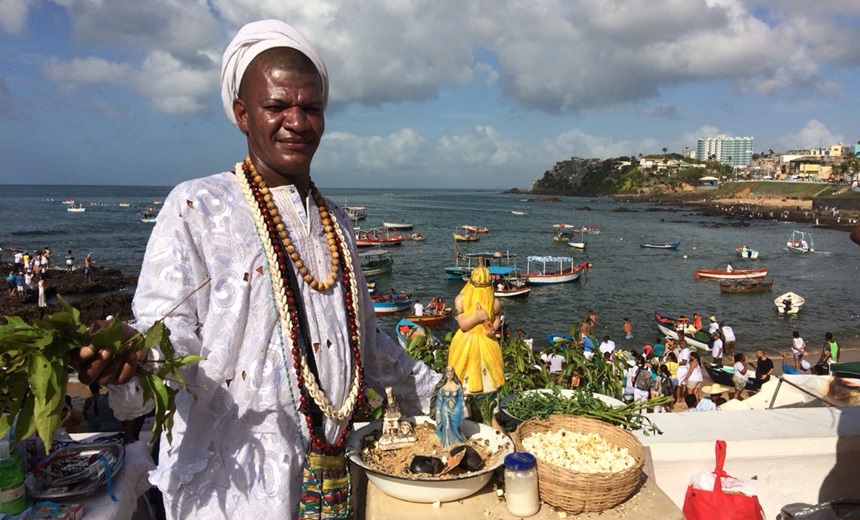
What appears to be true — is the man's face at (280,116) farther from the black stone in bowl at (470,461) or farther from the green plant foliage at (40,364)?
the black stone in bowl at (470,461)

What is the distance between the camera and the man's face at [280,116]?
214cm

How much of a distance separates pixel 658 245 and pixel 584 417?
53.3 metres

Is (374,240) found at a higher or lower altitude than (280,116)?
lower

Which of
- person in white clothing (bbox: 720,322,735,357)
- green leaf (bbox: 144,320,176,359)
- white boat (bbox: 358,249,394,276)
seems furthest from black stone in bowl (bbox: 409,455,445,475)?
white boat (bbox: 358,249,394,276)

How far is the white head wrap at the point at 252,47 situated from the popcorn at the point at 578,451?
77.6 inches

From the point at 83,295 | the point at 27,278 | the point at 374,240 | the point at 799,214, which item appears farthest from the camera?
the point at 799,214

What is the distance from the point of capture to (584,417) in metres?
3.08

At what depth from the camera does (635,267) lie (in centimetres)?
4244

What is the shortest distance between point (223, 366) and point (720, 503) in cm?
271

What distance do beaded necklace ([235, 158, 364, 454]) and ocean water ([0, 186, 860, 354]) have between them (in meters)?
21.5

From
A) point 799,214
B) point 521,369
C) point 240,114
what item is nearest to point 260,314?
point 240,114

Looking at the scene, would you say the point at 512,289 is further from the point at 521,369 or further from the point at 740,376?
the point at 521,369

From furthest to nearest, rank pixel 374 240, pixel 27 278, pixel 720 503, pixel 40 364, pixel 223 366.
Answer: pixel 374 240 → pixel 27 278 → pixel 720 503 → pixel 223 366 → pixel 40 364

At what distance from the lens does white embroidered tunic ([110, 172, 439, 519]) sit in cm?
194
